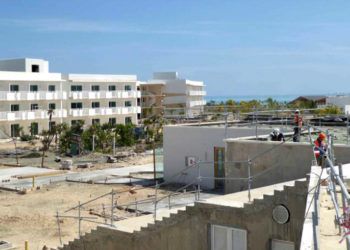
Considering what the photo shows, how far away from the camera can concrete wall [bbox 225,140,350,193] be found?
16116mm

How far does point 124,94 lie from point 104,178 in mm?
41930

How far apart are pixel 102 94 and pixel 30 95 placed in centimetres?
1217

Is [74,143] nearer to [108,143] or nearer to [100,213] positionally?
[108,143]

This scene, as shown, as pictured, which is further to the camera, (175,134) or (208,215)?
(175,134)

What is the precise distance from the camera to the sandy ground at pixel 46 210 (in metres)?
21.2

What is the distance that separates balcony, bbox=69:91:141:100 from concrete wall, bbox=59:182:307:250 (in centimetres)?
5606

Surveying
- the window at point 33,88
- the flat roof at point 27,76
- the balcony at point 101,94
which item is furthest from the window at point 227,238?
the balcony at point 101,94

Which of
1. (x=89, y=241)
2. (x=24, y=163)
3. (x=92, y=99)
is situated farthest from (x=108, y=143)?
(x=89, y=241)

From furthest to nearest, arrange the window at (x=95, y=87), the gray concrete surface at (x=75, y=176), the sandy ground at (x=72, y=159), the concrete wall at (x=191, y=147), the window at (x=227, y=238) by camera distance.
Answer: the window at (x=95, y=87) < the sandy ground at (x=72, y=159) < the gray concrete surface at (x=75, y=176) < the concrete wall at (x=191, y=147) < the window at (x=227, y=238)

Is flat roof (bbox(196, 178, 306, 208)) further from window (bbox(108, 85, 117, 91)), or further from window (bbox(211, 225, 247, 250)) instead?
window (bbox(108, 85, 117, 91))

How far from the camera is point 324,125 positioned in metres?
27.1

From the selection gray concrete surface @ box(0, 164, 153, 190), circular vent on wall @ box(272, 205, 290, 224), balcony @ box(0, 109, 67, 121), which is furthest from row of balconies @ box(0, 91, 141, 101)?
circular vent on wall @ box(272, 205, 290, 224)

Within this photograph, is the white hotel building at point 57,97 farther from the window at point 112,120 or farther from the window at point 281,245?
the window at point 281,245

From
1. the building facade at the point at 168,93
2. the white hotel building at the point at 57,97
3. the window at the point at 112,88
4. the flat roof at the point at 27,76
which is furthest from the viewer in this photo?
the building facade at the point at 168,93
